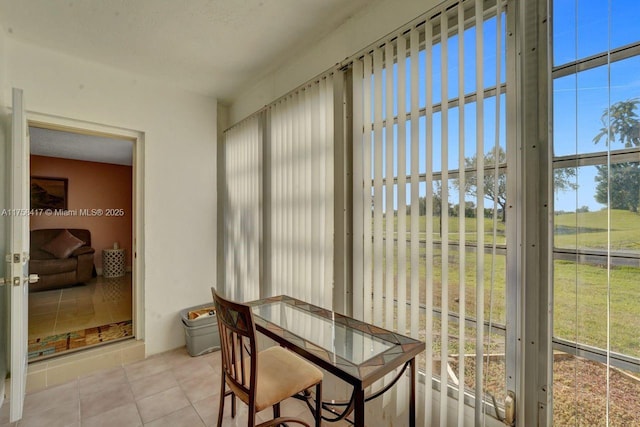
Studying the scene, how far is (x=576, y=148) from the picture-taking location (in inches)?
42.7

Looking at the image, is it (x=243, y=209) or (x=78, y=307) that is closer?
(x=243, y=209)

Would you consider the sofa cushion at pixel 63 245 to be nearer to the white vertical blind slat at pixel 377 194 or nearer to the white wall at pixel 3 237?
the white wall at pixel 3 237

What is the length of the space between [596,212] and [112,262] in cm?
738

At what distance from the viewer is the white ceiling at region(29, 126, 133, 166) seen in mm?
4059

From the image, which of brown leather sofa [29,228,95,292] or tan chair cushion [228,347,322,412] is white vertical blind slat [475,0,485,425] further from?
brown leather sofa [29,228,95,292]

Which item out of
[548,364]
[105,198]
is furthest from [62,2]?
[105,198]

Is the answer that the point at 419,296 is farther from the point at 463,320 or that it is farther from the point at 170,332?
the point at 170,332

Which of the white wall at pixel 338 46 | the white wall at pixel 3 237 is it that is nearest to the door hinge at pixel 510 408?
the white wall at pixel 338 46

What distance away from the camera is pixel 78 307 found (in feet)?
13.2

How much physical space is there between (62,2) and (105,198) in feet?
17.5

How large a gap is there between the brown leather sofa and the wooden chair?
5.16 meters

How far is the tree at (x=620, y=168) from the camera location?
953 millimetres

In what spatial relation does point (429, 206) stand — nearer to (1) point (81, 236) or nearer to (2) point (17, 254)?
(2) point (17, 254)

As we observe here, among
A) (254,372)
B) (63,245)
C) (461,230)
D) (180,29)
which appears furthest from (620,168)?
(63,245)
